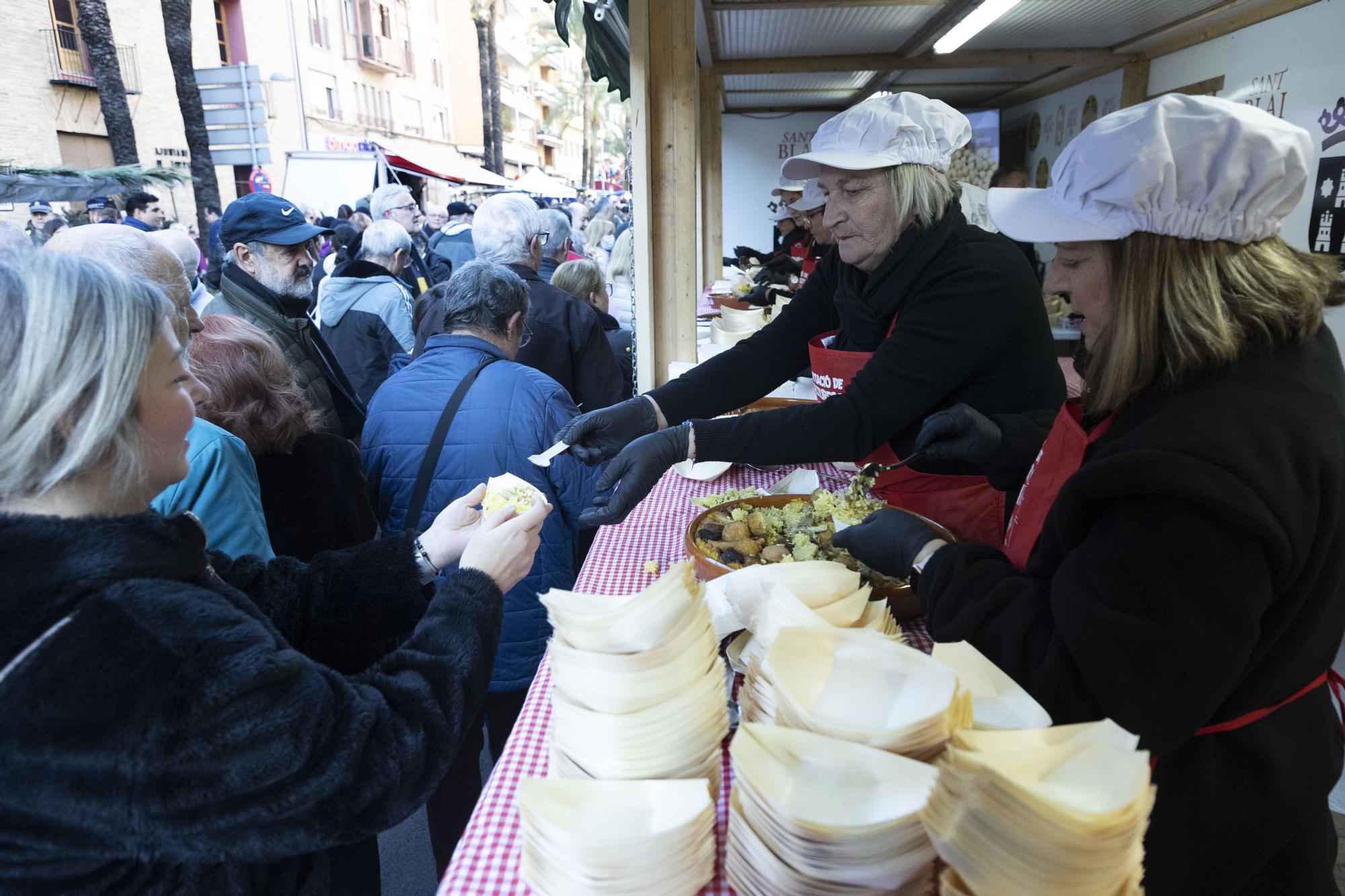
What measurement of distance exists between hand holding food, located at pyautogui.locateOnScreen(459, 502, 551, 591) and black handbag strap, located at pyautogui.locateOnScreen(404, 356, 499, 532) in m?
1.14

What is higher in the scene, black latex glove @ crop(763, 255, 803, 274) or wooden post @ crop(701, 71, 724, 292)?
wooden post @ crop(701, 71, 724, 292)

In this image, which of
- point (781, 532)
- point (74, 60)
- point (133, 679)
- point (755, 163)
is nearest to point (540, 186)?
point (755, 163)

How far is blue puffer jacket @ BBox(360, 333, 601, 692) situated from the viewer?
264 centimetres

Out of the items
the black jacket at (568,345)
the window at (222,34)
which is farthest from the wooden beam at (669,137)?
the window at (222,34)

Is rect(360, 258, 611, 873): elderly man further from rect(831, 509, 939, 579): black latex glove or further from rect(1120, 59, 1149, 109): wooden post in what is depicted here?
rect(1120, 59, 1149, 109): wooden post

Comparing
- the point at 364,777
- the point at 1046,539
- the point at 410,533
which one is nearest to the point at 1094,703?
the point at 1046,539

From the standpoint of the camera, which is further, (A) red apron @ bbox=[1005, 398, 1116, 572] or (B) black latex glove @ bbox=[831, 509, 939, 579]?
(B) black latex glove @ bbox=[831, 509, 939, 579]

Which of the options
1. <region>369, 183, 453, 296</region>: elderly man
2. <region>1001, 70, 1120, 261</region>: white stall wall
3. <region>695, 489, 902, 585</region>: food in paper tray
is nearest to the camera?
<region>695, 489, 902, 585</region>: food in paper tray

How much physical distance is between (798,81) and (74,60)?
18.0 meters

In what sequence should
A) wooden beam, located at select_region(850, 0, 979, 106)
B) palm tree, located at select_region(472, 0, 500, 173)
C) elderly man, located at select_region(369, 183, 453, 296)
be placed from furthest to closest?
palm tree, located at select_region(472, 0, 500, 173) < elderly man, located at select_region(369, 183, 453, 296) < wooden beam, located at select_region(850, 0, 979, 106)

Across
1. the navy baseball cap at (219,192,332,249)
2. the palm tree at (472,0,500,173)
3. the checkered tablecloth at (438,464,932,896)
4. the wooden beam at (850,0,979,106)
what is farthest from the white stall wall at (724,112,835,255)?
the palm tree at (472,0,500,173)

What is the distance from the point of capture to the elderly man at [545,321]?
4.16 meters

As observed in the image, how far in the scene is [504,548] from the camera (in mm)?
1479

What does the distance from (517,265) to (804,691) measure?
3.77m
